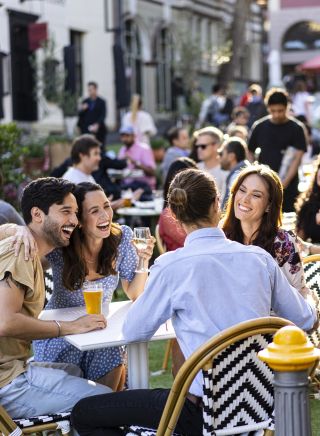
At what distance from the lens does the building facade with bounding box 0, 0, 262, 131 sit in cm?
→ 2277

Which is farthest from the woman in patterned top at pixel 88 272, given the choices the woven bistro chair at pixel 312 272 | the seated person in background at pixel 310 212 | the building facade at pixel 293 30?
the building facade at pixel 293 30

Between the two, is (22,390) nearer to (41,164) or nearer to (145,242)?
(145,242)

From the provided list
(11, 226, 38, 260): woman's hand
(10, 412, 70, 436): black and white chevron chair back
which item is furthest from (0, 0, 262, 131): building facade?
(10, 412, 70, 436): black and white chevron chair back

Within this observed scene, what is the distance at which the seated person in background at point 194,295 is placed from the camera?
376 cm

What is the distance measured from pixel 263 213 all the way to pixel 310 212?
2.24m

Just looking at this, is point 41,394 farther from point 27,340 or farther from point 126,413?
point 126,413

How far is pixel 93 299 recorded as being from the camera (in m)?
4.52

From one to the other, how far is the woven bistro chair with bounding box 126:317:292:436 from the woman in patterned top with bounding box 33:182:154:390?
47.6 inches

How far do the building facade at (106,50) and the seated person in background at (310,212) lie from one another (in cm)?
1215

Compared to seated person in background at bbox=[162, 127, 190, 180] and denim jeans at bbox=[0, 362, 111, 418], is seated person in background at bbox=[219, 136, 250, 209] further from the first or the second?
denim jeans at bbox=[0, 362, 111, 418]

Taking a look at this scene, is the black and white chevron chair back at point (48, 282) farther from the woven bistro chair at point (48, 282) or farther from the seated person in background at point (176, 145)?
the seated person in background at point (176, 145)

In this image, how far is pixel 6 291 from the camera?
4105 mm

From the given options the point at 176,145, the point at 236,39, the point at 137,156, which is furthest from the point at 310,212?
the point at 236,39

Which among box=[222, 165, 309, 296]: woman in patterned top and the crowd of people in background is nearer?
the crowd of people in background
